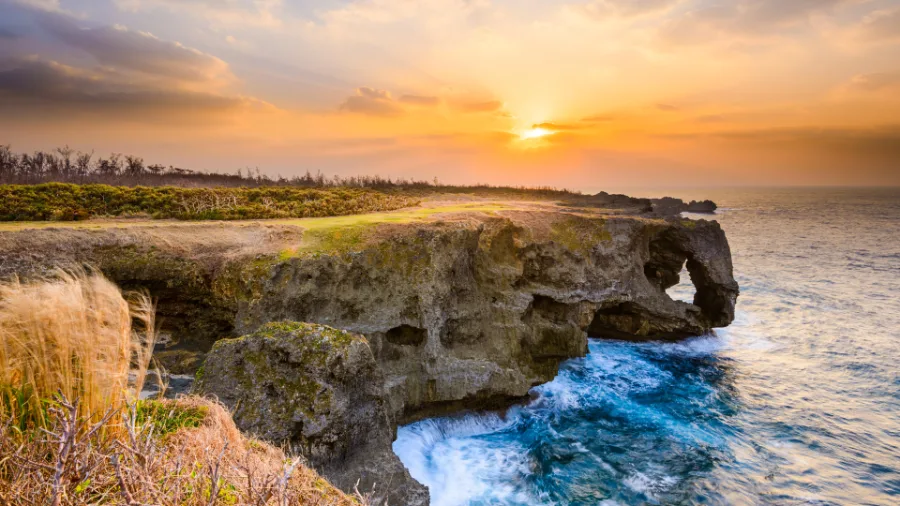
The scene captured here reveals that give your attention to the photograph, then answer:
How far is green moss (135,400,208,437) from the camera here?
5.35 metres

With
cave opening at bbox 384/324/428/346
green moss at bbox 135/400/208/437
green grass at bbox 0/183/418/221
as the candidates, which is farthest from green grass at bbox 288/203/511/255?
green moss at bbox 135/400/208/437

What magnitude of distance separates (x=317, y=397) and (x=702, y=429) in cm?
1601

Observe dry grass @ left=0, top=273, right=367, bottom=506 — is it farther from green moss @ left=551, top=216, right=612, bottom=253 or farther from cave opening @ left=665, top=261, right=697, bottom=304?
cave opening @ left=665, top=261, right=697, bottom=304

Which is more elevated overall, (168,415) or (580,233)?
(580,233)

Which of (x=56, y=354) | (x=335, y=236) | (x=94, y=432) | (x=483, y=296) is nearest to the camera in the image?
(x=94, y=432)

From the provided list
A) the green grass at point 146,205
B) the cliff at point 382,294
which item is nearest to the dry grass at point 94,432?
the cliff at point 382,294

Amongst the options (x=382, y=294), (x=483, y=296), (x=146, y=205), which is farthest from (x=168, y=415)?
(x=146, y=205)

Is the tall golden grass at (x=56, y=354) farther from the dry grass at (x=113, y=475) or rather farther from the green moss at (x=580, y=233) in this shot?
the green moss at (x=580, y=233)

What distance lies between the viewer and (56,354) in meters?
4.76

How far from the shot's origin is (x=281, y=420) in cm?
1037

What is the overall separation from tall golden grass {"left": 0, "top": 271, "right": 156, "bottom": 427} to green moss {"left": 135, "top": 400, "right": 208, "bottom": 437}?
484 millimetres

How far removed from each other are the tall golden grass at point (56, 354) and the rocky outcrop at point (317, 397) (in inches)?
216

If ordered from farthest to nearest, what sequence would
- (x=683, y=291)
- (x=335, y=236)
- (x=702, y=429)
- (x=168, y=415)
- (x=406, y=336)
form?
(x=683, y=291) → (x=335, y=236) → (x=702, y=429) → (x=406, y=336) → (x=168, y=415)

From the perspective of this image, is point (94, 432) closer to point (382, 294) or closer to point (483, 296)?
point (382, 294)
